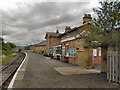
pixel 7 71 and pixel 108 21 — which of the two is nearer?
pixel 108 21

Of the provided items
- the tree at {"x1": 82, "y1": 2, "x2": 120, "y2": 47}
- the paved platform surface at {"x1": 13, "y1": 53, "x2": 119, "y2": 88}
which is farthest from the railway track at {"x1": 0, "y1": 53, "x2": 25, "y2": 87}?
the tree at {"x1": 82, "y1": 2, "x2": 120, "y2": 47}

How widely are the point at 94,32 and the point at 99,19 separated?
0.92 m

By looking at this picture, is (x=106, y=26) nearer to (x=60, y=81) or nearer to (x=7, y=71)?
(x=60, y=81)

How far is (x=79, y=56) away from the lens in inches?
484

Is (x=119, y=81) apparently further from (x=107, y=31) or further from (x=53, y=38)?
(x=53, y=38)

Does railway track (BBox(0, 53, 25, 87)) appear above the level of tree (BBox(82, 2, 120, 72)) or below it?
below

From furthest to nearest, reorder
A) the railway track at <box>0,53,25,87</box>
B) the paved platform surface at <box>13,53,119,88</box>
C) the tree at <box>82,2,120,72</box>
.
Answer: the railway track at <box>0,53,25,87</box>
the tree at <box>82,2,120,72</box>
the paved platform surface at <box>13,53,119,88</box>

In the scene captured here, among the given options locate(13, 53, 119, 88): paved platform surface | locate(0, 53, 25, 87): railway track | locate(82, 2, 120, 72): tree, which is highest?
locate(82, 2, 120, 72): tree

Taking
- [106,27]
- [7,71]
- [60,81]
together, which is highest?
[106,27]

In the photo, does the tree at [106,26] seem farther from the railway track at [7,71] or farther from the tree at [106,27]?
the railway track at [7,71]

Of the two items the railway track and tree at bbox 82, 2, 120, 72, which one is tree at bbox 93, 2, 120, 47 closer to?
tree at bbox 82, 2, 120, 72

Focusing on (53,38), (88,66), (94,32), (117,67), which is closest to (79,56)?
(88,66)

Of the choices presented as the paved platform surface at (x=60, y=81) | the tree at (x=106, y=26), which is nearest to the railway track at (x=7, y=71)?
the paved platform surface at (x=60, y=81)

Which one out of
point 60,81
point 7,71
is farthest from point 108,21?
point 7,71
